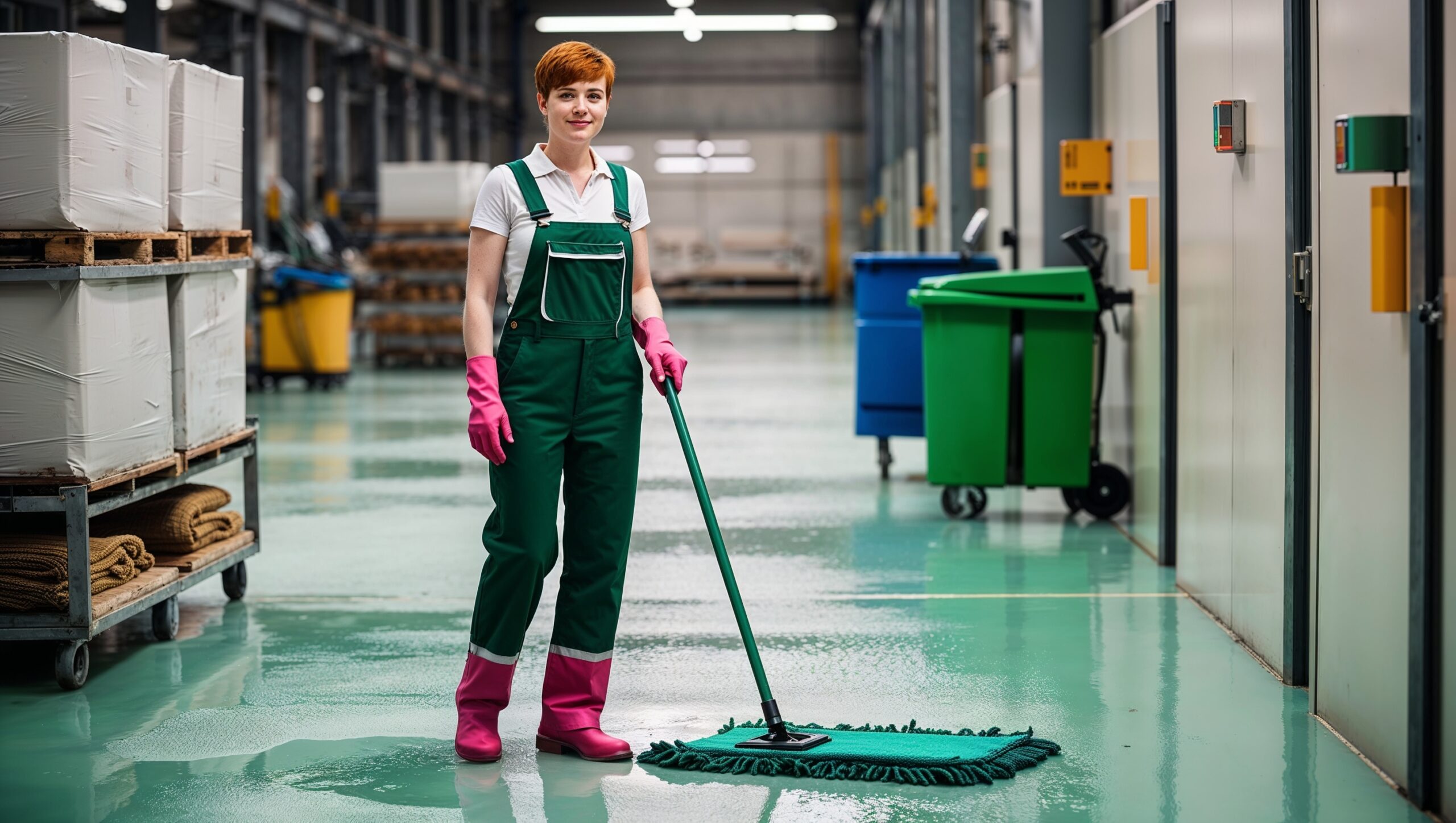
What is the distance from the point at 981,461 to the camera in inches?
259

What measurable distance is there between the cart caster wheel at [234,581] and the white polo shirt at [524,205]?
7.75ft

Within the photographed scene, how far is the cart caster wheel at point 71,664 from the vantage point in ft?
13.6

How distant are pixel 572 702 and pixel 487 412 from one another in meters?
Result: 0.76

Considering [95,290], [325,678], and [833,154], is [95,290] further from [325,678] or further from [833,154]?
[833,154]

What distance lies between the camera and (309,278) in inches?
526

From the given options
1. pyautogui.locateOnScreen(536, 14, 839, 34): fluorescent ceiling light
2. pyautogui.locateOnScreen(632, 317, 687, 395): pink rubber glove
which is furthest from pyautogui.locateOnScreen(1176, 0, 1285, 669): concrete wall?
pyautogui.locateOnScreen(536, 14, 839, 34): fluorescent ceiling light

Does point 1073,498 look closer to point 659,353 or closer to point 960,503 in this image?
point 960,503

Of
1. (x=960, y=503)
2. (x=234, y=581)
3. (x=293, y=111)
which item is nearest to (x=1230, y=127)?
(x=960, y=503)

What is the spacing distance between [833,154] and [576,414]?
2921 cm

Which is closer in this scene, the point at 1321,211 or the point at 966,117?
the point at 1321,211

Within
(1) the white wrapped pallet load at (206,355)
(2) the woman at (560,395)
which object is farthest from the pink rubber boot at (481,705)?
(1) the white wrapped pallet load at (206,355)

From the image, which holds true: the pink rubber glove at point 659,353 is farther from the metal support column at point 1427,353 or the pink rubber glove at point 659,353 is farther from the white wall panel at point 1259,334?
the white wall panel at point 1259,334

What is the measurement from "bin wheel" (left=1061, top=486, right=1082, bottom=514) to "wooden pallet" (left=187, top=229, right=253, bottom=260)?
3741 millimetres

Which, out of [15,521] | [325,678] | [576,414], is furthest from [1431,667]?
[15,521]
